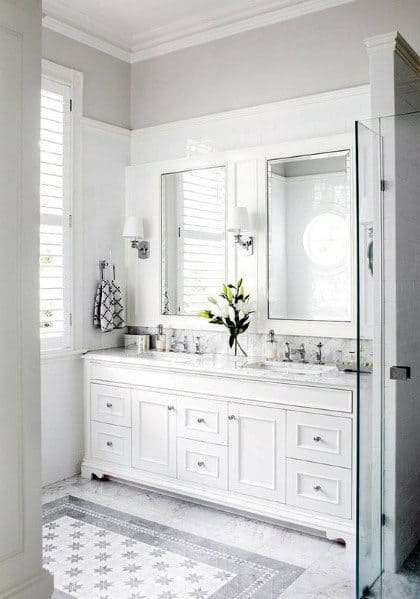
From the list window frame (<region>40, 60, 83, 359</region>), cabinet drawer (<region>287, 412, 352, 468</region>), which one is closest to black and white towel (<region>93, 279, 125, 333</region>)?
window frame (<region>40, 60, 83, 359</region>)

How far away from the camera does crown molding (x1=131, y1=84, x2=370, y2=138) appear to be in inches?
138

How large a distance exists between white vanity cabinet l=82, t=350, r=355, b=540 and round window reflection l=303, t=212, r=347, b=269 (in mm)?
850

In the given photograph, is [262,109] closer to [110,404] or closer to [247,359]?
[247,359]

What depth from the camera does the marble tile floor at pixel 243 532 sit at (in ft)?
8.70

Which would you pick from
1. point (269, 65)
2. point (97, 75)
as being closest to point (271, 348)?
point (269, 65)

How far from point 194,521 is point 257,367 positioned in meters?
0.97

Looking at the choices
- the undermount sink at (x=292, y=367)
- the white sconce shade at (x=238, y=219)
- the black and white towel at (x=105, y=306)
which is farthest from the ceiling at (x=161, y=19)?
the undermount sink at (x=292, y=367)

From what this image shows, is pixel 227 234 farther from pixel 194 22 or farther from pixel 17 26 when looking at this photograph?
pixel 17 26

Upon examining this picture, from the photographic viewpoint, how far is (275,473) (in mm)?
3221

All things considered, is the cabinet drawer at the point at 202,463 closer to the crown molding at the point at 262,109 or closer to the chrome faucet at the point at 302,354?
the chrome faucet at the point at 302,354

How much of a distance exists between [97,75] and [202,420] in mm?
2558

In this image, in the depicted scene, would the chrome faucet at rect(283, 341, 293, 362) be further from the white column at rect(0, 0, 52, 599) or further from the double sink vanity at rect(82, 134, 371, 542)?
the white column at rect(0, 0, 52, 599)

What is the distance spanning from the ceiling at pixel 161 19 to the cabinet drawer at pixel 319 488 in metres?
2.71

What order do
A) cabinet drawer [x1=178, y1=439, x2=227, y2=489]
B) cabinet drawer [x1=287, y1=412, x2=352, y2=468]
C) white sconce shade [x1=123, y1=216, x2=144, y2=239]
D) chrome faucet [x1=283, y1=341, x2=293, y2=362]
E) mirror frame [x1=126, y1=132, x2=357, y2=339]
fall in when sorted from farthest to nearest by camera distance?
white sconce shade [x1=123, y1=216, x2=144, y2=239] < chrome faucet [x1=283, y1=341, x2=293, y2=362] < mirror frame [x1=126, y1=132, x2=357, y2=339] < cabinet drawer [x1=178, y1=439, x2=227, y2=489] < cabinet drawer [x1=287, y1=412, x2=352, y2=468]
